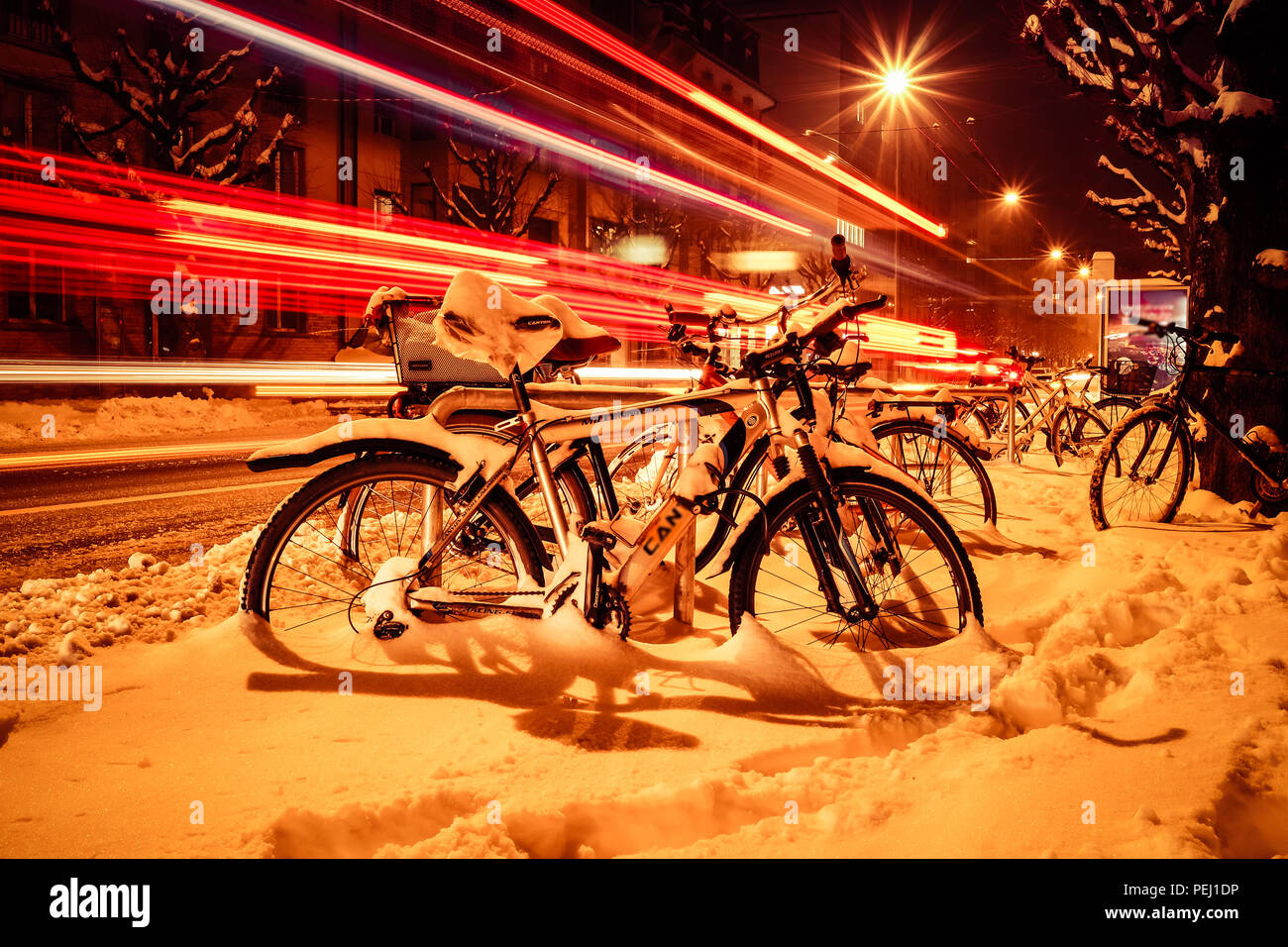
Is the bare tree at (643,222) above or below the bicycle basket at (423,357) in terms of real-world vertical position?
above

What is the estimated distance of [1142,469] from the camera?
6.43 metres

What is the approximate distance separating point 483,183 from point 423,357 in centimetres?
2700

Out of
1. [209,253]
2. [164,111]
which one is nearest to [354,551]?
[209,253]

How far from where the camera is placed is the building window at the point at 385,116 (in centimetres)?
2859

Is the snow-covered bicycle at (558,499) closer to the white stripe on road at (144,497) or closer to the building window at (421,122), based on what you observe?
the white stripe on road at (144,497)

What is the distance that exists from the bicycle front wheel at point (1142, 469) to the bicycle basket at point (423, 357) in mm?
4418

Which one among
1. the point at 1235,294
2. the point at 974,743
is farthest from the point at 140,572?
the point at 1235,294

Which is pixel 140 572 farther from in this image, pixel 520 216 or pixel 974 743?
pixel 520 216

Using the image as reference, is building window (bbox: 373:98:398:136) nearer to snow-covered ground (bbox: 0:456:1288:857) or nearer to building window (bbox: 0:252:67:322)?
building window (bbox: 0:252:67:322)

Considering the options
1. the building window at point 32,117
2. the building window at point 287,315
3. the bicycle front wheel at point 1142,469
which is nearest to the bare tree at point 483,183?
the building window at point 287,315

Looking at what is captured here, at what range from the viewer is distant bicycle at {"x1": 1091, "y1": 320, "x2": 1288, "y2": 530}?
20.1 feet

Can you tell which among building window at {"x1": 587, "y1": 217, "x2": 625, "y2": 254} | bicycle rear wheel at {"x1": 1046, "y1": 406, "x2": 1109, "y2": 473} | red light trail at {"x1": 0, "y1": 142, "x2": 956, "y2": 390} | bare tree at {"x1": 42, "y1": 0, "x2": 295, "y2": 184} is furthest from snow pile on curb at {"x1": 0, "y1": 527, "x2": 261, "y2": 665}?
building window at {"x1": 587, "y1": 217, "x2": 625, "y2": 254}

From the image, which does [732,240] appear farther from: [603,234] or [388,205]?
[388,205]

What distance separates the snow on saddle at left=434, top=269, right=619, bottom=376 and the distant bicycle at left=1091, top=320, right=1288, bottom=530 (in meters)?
4.47
